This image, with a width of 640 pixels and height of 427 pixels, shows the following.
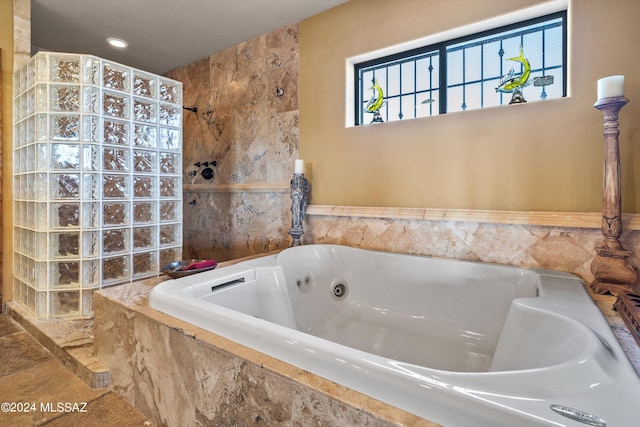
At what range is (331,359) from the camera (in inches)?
27.2

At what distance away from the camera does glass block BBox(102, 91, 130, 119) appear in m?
1.81

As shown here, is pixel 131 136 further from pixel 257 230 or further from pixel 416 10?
pixel 416 10

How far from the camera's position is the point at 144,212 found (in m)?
1.99

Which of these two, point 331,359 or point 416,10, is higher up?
point 416,10

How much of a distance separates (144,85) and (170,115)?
0.73 feet

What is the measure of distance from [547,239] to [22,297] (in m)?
3.01

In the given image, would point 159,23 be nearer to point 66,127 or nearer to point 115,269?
point 66,127

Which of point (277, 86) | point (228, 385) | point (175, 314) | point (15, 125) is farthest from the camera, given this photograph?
point (277, 86)

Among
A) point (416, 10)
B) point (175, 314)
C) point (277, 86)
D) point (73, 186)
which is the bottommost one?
point (175, 314)

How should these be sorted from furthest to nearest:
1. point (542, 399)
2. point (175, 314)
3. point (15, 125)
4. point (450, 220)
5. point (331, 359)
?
point (15, 125) < point (450, 220) < point (175, 314) < point (331, 359) < point (542, 399)

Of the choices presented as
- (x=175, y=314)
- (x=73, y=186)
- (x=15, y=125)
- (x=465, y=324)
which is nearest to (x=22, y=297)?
(x=73, y=186)

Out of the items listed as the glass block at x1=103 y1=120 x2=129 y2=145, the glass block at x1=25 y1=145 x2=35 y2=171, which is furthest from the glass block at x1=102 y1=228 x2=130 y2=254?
the glass block at x1=25 y1=145 x2=35 y2=171

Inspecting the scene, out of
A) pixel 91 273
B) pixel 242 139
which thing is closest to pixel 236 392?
pixel 91 273

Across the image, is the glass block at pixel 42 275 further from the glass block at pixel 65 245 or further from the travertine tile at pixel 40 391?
the travertine tile at pixel 40 391
